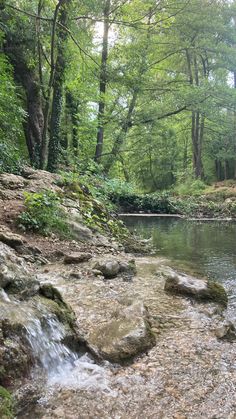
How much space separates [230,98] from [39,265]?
15971 mm

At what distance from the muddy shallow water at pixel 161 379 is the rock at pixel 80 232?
3095 mm

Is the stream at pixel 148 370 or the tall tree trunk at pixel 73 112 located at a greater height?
the tall tree trunk at pixel 73 112

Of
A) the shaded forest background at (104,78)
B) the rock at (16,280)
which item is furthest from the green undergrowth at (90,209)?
the rock at (16,280)

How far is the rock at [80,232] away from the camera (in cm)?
729

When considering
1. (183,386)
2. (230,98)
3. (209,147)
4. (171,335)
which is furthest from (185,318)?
(209,147)

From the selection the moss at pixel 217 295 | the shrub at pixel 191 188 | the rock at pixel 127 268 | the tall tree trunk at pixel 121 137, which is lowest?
the moss at pixel 217 295

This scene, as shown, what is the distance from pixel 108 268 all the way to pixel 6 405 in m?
3.47

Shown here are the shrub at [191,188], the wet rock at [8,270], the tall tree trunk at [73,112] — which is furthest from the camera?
the shrub at [191,188]

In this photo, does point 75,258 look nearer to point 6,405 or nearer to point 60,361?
point 60,361

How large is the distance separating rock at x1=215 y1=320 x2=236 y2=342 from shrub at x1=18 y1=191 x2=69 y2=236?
4.21 meters

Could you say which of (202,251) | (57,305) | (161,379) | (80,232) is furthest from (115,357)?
(202,251)

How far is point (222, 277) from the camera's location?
605cm

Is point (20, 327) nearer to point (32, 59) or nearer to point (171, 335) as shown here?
point (171, 335)

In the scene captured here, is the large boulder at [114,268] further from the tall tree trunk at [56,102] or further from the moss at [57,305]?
the tall tree trunk at [56,102]
